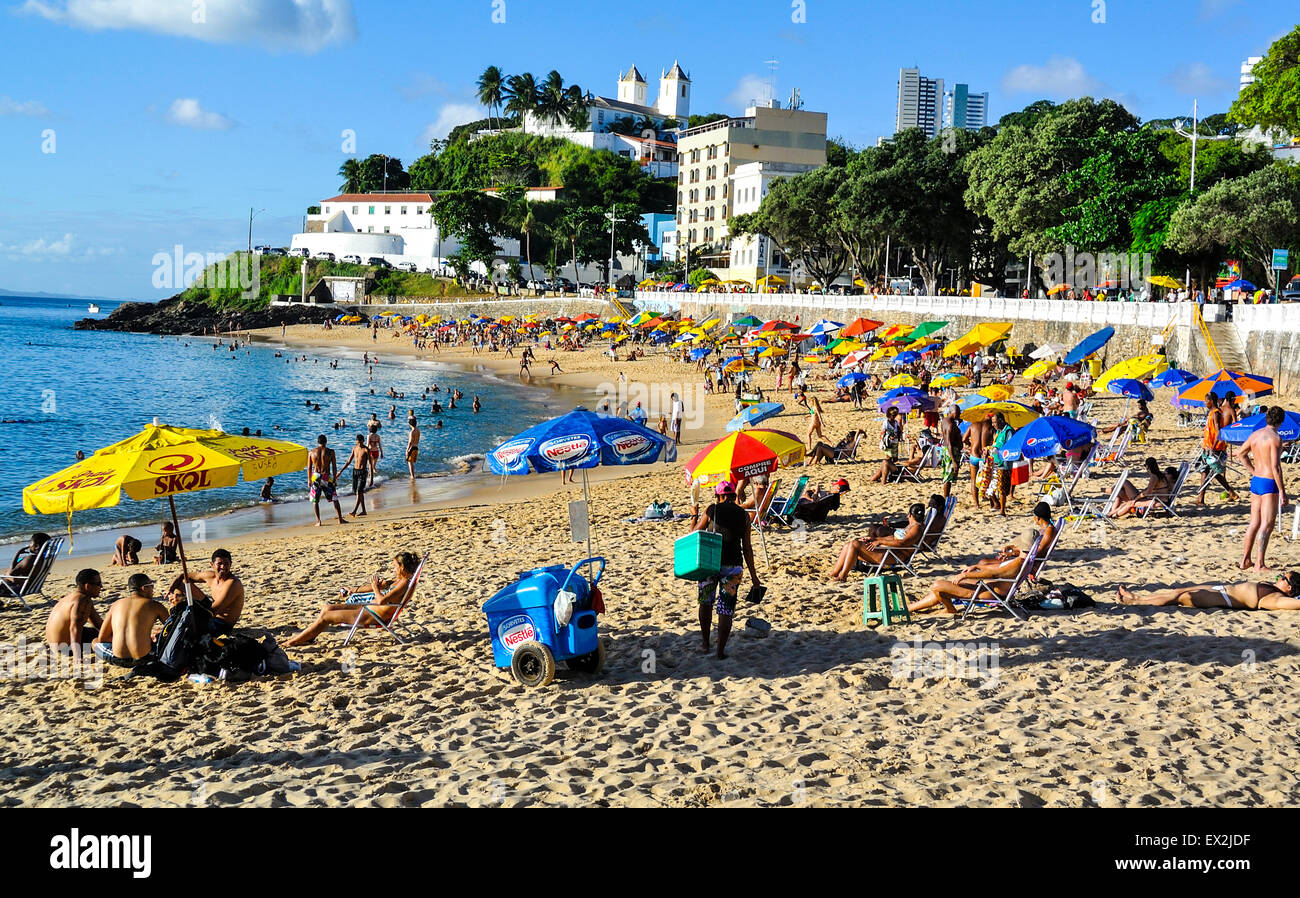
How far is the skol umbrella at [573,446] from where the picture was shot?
827 centimetres

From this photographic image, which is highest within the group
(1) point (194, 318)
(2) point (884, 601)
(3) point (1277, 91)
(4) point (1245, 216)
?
(3) point (1277, 91)

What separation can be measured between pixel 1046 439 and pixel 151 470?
853cm

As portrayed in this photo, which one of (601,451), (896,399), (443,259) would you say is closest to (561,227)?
(443,259)

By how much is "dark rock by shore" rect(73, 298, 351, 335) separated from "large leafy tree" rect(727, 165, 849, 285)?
135 feet

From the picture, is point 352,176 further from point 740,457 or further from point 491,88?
point 740,457

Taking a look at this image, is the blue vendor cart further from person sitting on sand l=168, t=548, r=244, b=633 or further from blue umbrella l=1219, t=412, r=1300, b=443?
blue umbrella l=1219, t=412, r=1300, b=443

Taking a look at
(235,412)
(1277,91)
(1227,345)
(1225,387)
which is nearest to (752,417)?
(1225,387)

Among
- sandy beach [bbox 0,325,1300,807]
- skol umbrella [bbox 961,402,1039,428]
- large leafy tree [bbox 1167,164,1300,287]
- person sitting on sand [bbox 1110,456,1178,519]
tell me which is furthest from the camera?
large leafy tree [bbox 1167,164,1300,287]

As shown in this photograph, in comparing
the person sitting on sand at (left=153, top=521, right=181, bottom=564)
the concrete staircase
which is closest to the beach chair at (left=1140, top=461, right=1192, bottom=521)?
the person sitting on sand at (left=153, top=521, right=181, bottom=564)

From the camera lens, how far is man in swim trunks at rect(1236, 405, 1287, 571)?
909cm

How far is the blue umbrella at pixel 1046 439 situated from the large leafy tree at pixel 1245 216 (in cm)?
2349

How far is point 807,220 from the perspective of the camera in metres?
57.1

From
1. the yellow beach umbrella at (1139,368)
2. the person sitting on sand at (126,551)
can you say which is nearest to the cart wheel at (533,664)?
the person sitting on sand at (126,551)
